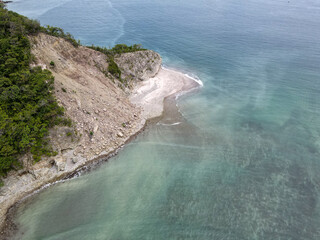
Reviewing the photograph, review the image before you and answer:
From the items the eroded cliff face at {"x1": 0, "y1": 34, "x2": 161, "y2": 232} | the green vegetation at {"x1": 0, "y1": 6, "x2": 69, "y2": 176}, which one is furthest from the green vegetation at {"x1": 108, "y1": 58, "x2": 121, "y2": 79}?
the green vegetation at {"x1": 0, "y1": 6, "x2": 69, "y2": 176}

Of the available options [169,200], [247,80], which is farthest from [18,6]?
[169,200]

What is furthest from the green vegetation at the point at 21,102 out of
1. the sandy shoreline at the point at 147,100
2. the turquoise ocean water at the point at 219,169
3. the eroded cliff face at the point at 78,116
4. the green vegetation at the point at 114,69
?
the green vegetation at the point at 114,69

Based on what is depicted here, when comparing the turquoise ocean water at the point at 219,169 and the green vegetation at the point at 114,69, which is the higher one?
the green vegetation at the point at 114,69

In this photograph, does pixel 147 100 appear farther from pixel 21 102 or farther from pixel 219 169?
pixel 21 102

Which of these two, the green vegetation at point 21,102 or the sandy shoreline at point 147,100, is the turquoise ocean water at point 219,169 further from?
the green vegetation at point 21,102

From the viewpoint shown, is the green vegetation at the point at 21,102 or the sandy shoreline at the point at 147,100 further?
the green vegetation at the point at 21,102

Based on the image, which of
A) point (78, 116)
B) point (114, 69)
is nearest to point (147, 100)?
point (114, 69)

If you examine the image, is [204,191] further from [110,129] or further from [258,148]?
[110,129]
